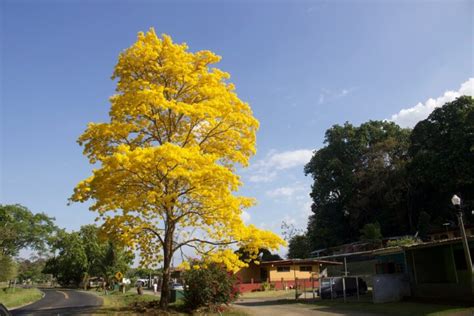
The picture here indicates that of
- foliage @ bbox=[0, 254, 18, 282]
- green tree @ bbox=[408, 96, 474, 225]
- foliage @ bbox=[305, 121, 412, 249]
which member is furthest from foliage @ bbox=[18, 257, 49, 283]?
green tree @ bbox=[408, 96, 474, 225]

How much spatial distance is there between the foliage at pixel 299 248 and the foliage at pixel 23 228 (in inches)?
1776

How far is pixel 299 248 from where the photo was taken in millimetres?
68625

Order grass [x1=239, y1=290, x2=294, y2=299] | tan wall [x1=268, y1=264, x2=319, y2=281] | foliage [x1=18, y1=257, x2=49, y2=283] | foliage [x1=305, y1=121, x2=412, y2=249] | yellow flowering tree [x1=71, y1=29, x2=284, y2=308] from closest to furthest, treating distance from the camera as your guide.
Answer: yellow flowering tree [x1=71, y1=29, x2=284, y2=308]
grass [x1=239, y1=290, x2=294, y2=299]
tan wall [x1=268, y1=264, x2=319, y2=281]
foliage [x1=305, y1=121, x2=412, y2=249]
foliage [x1=18, y1=257, x2=49, y2=283]

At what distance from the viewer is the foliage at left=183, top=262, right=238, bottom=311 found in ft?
63.2

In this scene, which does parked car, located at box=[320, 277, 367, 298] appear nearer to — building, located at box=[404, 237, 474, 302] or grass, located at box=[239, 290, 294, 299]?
grass, located at box=[239, 290, 294, 299]

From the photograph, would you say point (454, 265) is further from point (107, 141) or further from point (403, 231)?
point (403, 231)

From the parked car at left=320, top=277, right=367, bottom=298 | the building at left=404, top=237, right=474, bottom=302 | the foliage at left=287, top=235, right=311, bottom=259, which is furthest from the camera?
the foliage at left=287, top=235, right=311, bottom=259

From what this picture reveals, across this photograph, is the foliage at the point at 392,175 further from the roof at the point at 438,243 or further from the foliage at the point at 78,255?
the foliage at the point at 78,255

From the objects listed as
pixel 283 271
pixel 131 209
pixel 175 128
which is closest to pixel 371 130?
pixel 283 271

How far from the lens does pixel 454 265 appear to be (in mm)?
21188

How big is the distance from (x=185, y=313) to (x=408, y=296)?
47.2 ft

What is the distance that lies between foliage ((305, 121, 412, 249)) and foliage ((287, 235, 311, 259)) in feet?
5.03

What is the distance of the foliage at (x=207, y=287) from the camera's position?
63.2ft

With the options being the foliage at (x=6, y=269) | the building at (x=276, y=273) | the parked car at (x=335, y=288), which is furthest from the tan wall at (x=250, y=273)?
the foliage at (x=6, y=269)
